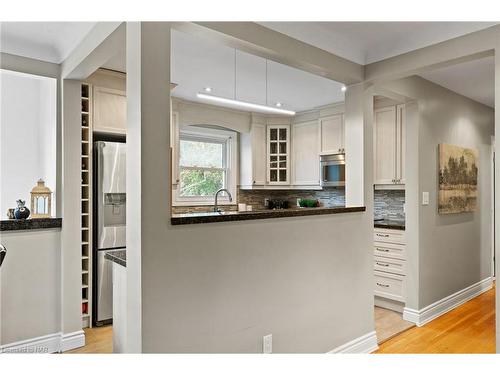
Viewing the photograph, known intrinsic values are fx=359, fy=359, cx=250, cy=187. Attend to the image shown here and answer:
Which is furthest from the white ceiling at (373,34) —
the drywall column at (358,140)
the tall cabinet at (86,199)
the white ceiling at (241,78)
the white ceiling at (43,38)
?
the tall cabinet at (86,199)

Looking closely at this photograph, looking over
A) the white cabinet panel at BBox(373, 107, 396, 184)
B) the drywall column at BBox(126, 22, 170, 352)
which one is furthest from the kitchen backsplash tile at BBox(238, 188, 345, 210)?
the drywall column at BBox(126, 22, 170, 352)

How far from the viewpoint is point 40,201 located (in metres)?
2.92

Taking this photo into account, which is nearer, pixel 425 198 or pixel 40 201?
pixel 40 201

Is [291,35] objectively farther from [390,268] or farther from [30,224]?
[390,268]

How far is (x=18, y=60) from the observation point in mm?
2713

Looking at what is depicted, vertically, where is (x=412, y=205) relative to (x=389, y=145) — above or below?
below

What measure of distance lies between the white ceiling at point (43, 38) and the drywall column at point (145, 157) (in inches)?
31.1

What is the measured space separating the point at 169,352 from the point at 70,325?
5.17ft

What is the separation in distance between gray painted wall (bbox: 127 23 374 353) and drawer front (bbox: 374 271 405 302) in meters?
1.18

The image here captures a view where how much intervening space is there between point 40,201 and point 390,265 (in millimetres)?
3394

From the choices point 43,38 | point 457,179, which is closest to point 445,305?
point 457,179

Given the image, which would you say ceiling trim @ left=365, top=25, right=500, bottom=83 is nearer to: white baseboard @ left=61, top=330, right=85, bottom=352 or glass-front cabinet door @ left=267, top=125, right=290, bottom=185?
glass-front cabinet door @ left=267, top=125, right=290, bottom=185

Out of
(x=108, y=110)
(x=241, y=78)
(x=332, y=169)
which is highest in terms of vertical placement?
(x=241, y=78)

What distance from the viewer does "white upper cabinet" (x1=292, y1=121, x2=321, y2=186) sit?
5137mm
